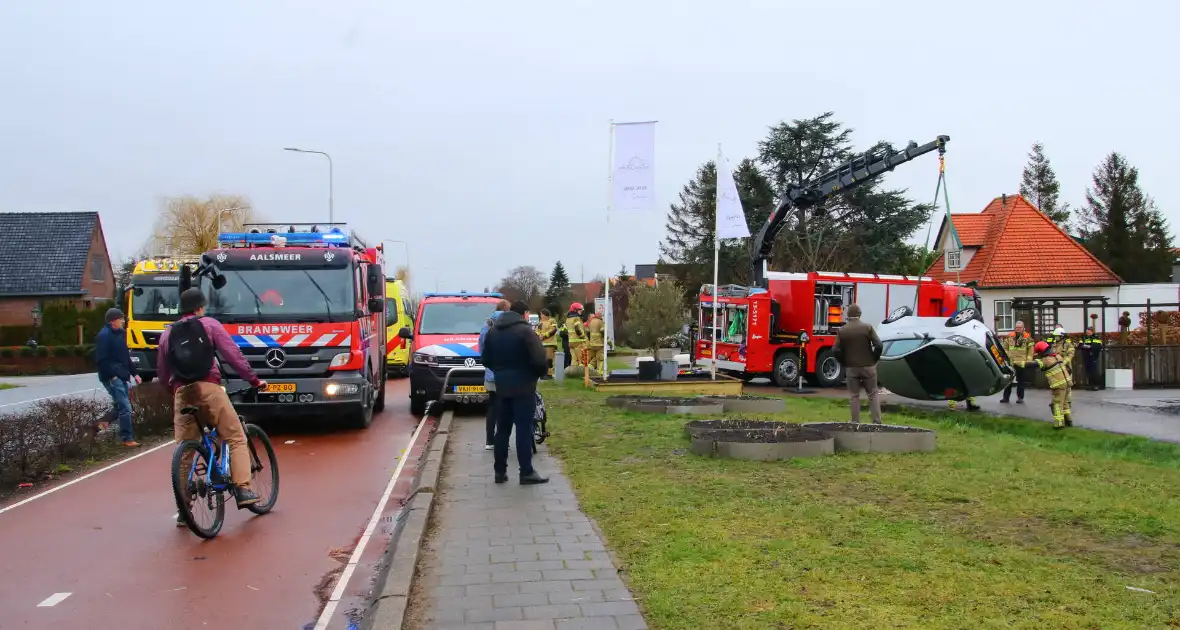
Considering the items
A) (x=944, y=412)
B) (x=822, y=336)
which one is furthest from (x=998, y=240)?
(x=944, y=412)

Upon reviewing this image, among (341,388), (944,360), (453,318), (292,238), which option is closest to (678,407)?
(944,360)

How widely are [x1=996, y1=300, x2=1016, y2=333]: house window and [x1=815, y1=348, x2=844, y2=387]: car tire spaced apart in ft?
43.3

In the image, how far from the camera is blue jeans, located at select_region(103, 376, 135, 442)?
11.7m

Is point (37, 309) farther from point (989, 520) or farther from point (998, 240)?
point (989, 520)

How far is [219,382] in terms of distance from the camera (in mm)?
7152

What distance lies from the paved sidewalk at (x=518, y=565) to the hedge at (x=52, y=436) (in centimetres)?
418

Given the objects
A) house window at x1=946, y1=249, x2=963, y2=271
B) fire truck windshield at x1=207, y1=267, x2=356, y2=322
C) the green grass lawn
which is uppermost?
house window at x1=946, y1=249, x2=963, y2=271

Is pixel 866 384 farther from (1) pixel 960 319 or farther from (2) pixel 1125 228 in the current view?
(2) pixel 1125 228

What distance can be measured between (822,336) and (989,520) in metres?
16.4

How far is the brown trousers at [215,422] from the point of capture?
22.6 ft

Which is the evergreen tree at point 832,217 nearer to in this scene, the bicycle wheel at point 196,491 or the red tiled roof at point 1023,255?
the red tiled roof at point 1023,255

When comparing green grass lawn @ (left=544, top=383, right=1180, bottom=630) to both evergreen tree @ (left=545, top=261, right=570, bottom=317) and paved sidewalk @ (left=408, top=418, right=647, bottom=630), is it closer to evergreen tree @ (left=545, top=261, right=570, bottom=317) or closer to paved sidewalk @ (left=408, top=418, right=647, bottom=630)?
paved sidewalk @ (left=408, top=418, right=647, bottom=630)

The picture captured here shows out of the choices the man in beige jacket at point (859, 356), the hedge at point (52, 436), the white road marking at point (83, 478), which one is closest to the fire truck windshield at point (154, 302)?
the hedge at point (52, 436)

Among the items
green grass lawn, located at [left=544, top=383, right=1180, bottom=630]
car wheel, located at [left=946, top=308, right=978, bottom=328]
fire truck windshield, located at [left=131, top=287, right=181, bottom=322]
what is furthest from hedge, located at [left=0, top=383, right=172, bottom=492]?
car wheel, located at [left=946, top=308, right=978, bottom=328]
